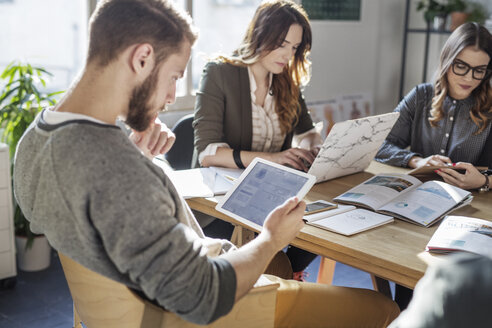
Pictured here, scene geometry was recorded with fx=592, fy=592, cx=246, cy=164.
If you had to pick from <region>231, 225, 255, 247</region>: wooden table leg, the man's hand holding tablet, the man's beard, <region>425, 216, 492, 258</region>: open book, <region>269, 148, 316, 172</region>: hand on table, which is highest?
the man's beard

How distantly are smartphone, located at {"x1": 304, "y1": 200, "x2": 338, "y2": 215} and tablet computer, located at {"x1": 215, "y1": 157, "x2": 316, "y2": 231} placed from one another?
0.44 ft

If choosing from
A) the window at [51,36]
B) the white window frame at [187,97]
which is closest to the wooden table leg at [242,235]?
the window at [51,36]

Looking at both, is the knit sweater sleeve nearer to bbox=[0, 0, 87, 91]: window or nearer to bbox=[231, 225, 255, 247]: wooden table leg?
bbox=[231, 225, 255, 247]: wooden table leg

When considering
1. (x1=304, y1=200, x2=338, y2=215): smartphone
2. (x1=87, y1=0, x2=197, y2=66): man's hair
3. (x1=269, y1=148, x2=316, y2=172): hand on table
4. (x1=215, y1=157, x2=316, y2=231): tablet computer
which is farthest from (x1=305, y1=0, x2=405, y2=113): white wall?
(x1=87, y1=0, x2=197, y2=66): man's hair

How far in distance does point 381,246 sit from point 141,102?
2.44 ft

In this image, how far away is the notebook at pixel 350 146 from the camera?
6.31 ft

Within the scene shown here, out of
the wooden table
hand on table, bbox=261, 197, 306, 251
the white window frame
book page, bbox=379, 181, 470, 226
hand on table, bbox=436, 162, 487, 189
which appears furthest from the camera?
the white window frame

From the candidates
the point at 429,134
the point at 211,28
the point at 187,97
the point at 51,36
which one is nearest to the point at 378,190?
the point at 429,134

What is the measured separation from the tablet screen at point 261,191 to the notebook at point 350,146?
0.87 feet

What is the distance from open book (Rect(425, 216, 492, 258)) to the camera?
1.46m

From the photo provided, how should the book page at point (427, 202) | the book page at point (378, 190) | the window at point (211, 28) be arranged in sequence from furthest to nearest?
the window at point (211, 28) < the book page at point (378, 190) < the book page at point (427, 202)

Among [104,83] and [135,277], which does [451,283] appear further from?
[104,83]

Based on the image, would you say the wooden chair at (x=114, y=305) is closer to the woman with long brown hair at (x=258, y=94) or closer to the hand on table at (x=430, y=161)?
the woman with long brown hair at (x=258, y=94)

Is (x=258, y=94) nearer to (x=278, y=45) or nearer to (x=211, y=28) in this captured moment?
(x=278, y=45)
